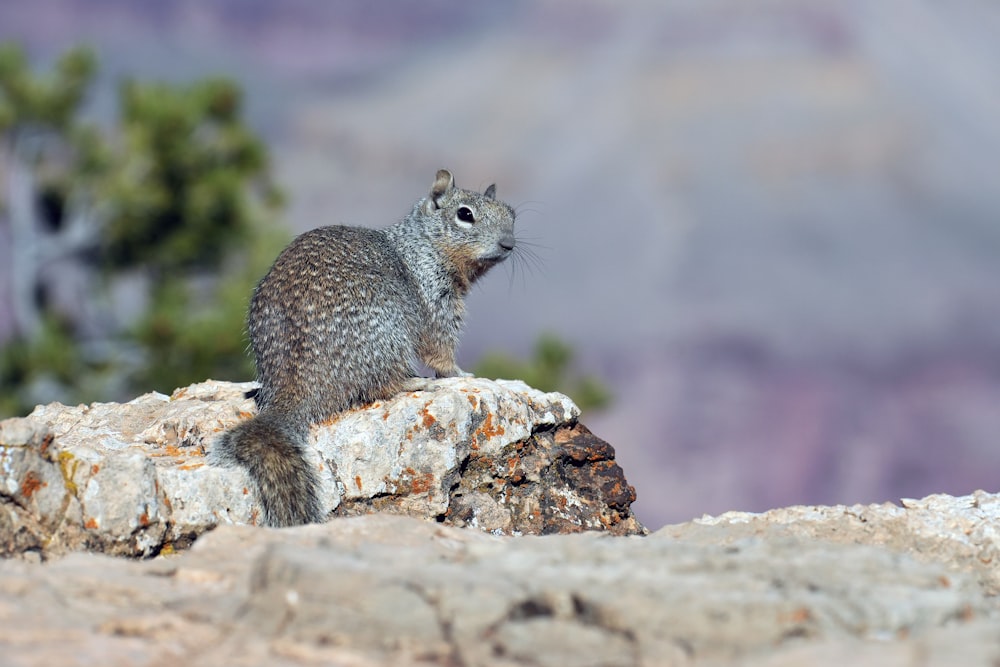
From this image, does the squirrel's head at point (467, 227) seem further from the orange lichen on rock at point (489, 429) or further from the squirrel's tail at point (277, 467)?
the squirrel's tail at point (277, 467)

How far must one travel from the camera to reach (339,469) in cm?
703

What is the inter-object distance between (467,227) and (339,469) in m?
2.92

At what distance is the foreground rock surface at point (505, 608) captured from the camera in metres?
3.80

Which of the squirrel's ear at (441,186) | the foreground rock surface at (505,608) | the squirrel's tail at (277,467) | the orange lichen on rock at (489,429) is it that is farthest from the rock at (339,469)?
the squirrel's ear at (441,186)

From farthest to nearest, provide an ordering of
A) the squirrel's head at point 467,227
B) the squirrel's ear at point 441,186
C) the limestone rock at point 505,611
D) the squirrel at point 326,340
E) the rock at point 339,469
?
the squirrel's ear at point 441,186 < the squirrel's head at point 467,227 < the squirrel at point 326,340 < the rock at point 339,469 < the limestone rock at point 505,611

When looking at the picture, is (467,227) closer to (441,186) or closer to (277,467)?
(441,186)

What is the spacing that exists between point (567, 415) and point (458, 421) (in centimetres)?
94

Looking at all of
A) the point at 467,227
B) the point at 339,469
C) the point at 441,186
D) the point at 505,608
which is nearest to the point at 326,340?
the point at 339,469

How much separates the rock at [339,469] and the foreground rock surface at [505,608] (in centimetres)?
131

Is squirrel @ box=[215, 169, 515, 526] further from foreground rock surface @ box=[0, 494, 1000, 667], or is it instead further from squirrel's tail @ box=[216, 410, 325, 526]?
foreground rock surface @ box=[0, 494, 1000, 667]

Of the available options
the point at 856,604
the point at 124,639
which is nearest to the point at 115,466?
the point at 124,639

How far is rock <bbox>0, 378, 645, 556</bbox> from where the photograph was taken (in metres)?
5.93

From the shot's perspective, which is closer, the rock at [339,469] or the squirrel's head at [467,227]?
the rock at [339,469]

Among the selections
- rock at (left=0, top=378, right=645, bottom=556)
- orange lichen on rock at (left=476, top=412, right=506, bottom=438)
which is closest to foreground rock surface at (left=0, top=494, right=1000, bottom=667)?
rock at (left=0, top=378, right=645, bottom=556)
